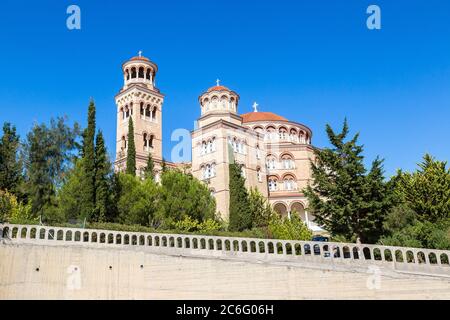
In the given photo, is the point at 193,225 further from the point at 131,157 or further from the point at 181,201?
the point at 131,157

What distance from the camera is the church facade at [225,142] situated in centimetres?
4094

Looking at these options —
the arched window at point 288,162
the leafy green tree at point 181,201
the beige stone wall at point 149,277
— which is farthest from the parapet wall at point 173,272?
the arched window at point 288,162

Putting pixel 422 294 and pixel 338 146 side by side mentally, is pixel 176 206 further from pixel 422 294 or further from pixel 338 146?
pixel 422 294

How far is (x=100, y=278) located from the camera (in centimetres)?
1623

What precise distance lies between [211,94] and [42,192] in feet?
69.3

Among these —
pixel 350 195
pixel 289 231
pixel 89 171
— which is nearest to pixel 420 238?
pixel 350 195

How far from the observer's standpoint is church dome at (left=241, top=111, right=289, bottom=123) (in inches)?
1964

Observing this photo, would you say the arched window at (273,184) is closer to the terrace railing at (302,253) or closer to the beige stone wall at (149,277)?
the terrace railing at (302,253)

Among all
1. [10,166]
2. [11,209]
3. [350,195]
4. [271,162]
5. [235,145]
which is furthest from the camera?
[271,162]

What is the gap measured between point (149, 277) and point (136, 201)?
12584mm

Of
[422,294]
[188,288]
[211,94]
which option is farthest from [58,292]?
[211,94]

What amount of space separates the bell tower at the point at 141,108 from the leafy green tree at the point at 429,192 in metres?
27.5

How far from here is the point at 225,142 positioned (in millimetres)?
40438

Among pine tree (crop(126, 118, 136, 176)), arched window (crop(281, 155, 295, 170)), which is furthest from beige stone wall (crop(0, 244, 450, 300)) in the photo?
arched window (crop(281, 155, 295, 170))
